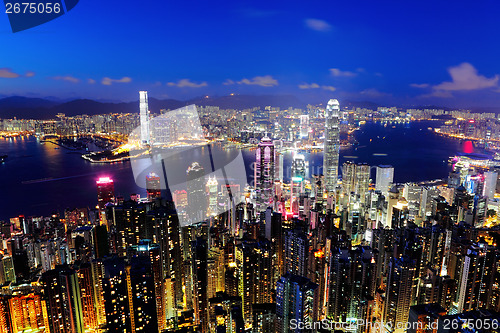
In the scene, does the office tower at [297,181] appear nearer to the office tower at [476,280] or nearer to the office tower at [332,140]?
the office tower at [332,140]

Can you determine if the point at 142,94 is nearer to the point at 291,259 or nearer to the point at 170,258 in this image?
the point at 170,258

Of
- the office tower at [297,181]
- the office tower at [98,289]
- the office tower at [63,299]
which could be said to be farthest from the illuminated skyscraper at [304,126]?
the office tower at [63,299]

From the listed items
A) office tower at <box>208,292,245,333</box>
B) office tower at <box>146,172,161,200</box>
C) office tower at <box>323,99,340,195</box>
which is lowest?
office tower at <box>208,292,245,333</box>

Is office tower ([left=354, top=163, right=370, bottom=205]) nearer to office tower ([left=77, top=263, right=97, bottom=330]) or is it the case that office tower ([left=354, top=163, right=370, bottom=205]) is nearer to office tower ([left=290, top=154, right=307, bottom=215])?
office tower ([left=290, top=154, right=307, bottom=215])

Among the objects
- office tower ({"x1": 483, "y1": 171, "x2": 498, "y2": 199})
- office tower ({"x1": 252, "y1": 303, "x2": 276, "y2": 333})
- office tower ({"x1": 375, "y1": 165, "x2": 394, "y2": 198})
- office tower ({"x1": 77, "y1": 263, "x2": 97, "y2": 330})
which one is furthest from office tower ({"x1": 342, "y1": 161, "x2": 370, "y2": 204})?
office tower ({"x1": 77, "y1": 263, "x2": 97, "y2": 330})

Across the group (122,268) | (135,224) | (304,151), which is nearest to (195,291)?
(122,268)
